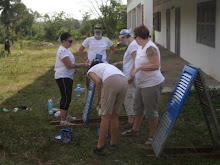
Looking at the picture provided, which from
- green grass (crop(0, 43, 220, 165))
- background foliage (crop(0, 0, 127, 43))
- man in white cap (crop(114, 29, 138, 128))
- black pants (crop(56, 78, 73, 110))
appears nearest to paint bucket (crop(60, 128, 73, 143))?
green grass (crop(0, 43, 220, 165))

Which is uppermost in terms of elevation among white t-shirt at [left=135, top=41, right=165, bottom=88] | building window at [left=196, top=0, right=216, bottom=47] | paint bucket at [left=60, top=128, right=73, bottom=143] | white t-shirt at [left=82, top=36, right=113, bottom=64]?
building window at [left=196, top=0, right=216, bottom=47]

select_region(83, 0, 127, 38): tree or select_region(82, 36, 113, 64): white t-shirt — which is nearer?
select_region(82, 36, 113, 64): white t-shirt

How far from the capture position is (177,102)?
390cm

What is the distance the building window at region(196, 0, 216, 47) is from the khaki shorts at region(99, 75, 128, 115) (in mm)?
5683

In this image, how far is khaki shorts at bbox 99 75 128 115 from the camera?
3.98 meters

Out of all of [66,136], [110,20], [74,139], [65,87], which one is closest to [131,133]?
[74,139]

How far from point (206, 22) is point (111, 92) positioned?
263 inches

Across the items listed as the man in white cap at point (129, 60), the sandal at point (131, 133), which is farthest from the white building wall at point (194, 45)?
the sandal at point (131, 133)

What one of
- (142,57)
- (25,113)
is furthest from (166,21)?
(142,57)

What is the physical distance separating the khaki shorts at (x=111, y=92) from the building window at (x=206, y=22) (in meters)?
5.68

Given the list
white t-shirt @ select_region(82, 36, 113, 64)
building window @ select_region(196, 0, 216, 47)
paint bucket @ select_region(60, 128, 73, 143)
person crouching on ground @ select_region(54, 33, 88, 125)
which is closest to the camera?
paint bucket @ select_region(60, 128, 73, 143)

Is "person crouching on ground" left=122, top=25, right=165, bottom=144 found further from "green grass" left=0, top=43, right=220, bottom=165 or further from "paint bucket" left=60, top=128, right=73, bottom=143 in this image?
"paint bucket" left=60, top=128, right=73, bottom=143

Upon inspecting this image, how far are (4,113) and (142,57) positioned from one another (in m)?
3.46

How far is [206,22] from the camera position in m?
9.71
